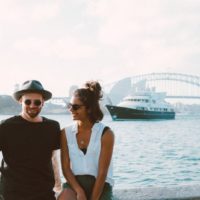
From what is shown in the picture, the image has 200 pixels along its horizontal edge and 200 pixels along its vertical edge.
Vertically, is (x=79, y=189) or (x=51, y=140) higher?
(x=51, y=140)

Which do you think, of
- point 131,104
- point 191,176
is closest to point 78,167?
point 191,176

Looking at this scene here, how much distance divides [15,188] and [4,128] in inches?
12.5

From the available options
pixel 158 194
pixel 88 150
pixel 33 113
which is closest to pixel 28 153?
pixel 33 113

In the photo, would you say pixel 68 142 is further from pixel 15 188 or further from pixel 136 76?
pixel 136 76

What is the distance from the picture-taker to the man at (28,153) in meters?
2.45

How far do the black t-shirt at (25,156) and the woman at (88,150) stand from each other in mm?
127

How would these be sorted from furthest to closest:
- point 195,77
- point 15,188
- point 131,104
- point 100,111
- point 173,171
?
point 195,77
point 131,104
point 173,171
point 100,111
point 15,188

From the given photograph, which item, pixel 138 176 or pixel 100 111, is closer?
pixel 100 111

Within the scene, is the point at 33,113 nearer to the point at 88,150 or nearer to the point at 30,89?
the point at 30,89

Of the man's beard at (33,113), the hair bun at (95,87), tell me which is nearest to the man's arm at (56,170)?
the man's beard at (33,113)

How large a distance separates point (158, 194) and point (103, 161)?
583 millimetres

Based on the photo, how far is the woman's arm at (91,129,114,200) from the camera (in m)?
2.52

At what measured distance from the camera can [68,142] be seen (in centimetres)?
258

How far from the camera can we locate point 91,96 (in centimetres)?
260
